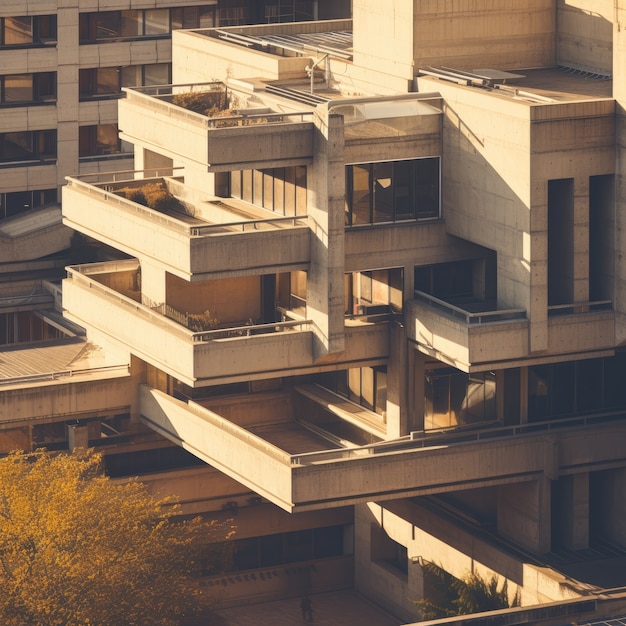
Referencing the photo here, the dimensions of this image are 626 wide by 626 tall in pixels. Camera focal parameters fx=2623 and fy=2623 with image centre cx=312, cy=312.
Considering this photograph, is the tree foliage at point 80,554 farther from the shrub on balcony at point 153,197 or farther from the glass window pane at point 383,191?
the glass window pane at point 383,191

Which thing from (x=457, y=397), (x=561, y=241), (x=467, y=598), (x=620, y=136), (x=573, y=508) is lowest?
(x=467, y=598)

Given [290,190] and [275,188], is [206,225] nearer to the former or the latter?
[290,190]

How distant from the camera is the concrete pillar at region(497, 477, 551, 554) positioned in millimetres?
105688

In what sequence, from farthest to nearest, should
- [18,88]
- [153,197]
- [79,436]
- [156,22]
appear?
[156,22] → [18,88] → [153,197] → [79,436]

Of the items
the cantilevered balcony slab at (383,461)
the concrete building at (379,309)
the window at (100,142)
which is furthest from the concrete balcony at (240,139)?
the window at (100,142)

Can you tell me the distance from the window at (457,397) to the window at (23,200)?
41580 mm

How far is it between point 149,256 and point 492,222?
47.2ft

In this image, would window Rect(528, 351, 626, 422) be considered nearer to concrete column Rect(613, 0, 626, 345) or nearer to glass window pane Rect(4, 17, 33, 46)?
concrete column Rect(613, 0, 626, 345)

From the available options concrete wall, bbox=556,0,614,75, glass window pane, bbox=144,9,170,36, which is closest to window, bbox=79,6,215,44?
glass window pane, bbox=144,9,170,36

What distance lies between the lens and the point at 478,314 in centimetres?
10156

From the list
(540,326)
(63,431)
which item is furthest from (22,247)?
(540,326)

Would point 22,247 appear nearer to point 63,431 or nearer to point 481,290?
point 63,431

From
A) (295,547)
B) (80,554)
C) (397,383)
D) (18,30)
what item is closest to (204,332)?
(397,383)

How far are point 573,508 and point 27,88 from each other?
161ft
